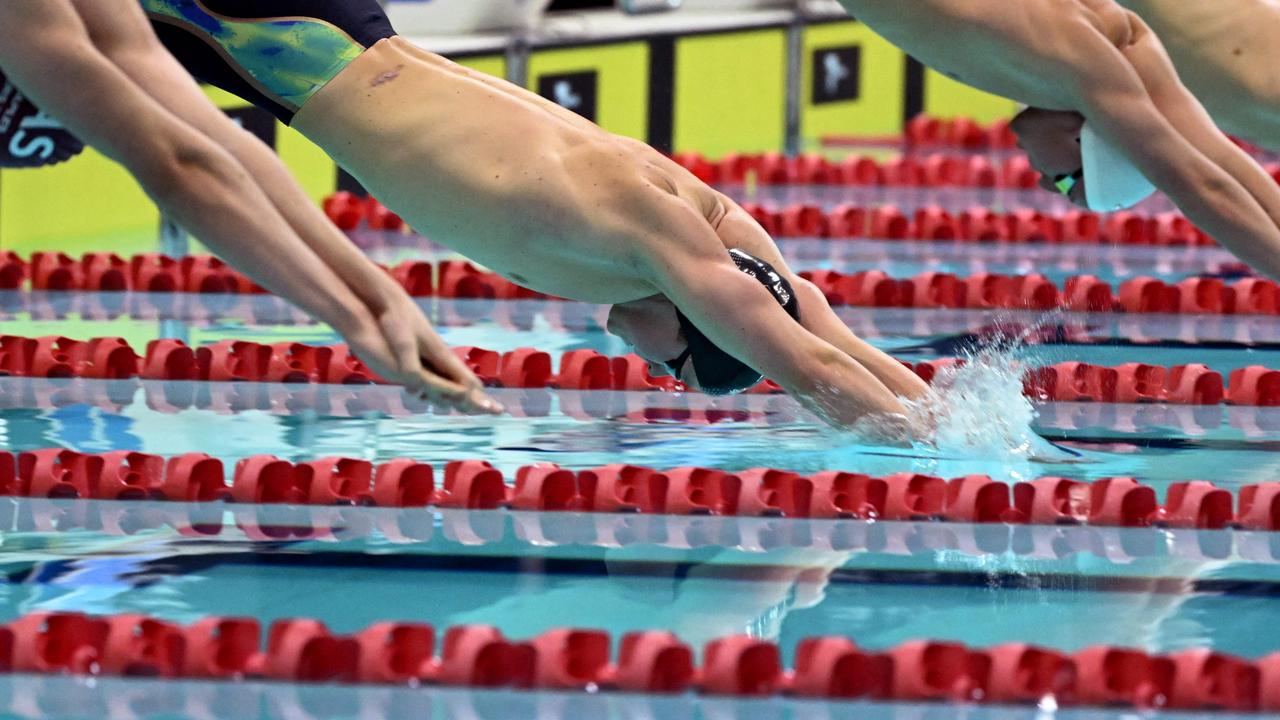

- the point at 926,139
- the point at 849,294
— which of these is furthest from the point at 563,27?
the point at 849,294

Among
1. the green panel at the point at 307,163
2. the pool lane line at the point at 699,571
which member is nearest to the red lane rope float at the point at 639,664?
the pool lane line at the point at 699,571

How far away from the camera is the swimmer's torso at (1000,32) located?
5.02m

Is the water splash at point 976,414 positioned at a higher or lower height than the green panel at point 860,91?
lower

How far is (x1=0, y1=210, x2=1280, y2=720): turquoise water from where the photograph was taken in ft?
10.1

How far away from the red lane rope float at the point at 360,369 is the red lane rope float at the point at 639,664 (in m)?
2.18

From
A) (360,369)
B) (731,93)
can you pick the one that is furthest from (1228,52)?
(731,93)

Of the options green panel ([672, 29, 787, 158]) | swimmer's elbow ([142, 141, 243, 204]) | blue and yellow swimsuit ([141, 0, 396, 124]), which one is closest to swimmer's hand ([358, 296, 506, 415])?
swimmer's elbow ([142, 141, 243, 204])

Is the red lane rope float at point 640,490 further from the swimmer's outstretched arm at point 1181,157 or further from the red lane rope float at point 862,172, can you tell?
the red lane rope float at point 862,172

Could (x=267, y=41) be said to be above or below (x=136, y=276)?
above

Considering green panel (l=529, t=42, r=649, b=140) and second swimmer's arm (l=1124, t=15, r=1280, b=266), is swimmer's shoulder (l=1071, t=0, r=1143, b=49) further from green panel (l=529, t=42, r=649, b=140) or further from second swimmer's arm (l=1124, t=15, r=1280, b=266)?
green panel (l=529, t=42, r=649, b=140)

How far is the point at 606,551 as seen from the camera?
3580 millimetres

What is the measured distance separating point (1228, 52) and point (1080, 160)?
0.82 meters

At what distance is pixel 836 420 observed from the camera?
417 cm

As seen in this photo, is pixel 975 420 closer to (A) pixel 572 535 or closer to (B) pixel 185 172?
(A) pixel 572 535
